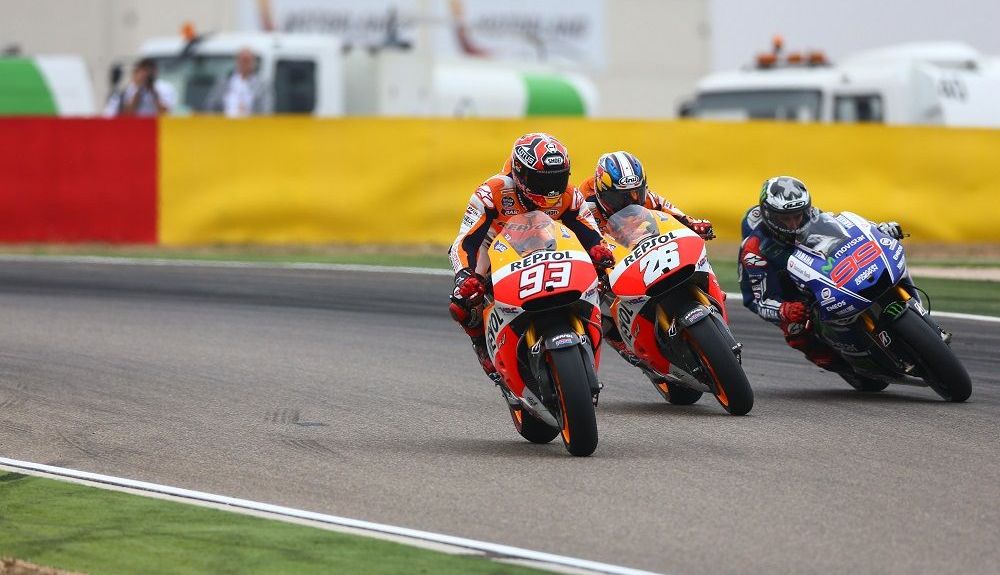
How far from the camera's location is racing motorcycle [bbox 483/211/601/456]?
7.56 metres

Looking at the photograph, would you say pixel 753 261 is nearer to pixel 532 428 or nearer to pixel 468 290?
pixel 532 428

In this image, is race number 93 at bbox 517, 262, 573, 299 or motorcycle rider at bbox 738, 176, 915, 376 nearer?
race number 93 at bbox 517, 262, 573, 299

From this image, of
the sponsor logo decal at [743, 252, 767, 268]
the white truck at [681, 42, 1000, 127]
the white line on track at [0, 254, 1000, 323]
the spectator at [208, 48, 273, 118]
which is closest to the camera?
the sponsor logo decal at [743, 252, 767, 268]

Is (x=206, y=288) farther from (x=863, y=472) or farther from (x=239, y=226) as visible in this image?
(x=863, y=472)

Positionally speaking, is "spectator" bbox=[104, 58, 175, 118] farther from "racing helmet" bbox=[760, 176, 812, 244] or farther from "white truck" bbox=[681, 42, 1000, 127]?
"racing helmet" bbox=[760, 176, 812, 244]

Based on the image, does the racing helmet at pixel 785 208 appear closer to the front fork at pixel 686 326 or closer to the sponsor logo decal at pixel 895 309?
the sponsor logo decal at pixel 895 309

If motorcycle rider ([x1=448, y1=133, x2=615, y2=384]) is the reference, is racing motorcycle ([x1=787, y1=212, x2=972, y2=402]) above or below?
below

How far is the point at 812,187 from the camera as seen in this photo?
1877 cm

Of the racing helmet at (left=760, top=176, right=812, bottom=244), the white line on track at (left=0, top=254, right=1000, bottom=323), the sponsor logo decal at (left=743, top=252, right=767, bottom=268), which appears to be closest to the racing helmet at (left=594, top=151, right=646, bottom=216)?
the racing helmet at (left=760, top=176, right=812, bottom=244)

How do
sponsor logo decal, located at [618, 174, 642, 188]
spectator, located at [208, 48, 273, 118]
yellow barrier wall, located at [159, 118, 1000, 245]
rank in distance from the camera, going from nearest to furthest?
sponsor logo decal, located at [618, 174, 642, 188] < yellow barrier wall, located at [159, 118, 1000, 245] < spectator, located at [208, 48, 273, 118]

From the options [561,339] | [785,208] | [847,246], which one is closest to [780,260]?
[785,208]

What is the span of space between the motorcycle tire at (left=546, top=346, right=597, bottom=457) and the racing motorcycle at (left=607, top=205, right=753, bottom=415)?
1407mm

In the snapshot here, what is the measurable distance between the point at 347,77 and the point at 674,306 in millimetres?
15386

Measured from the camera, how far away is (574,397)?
7.50m
